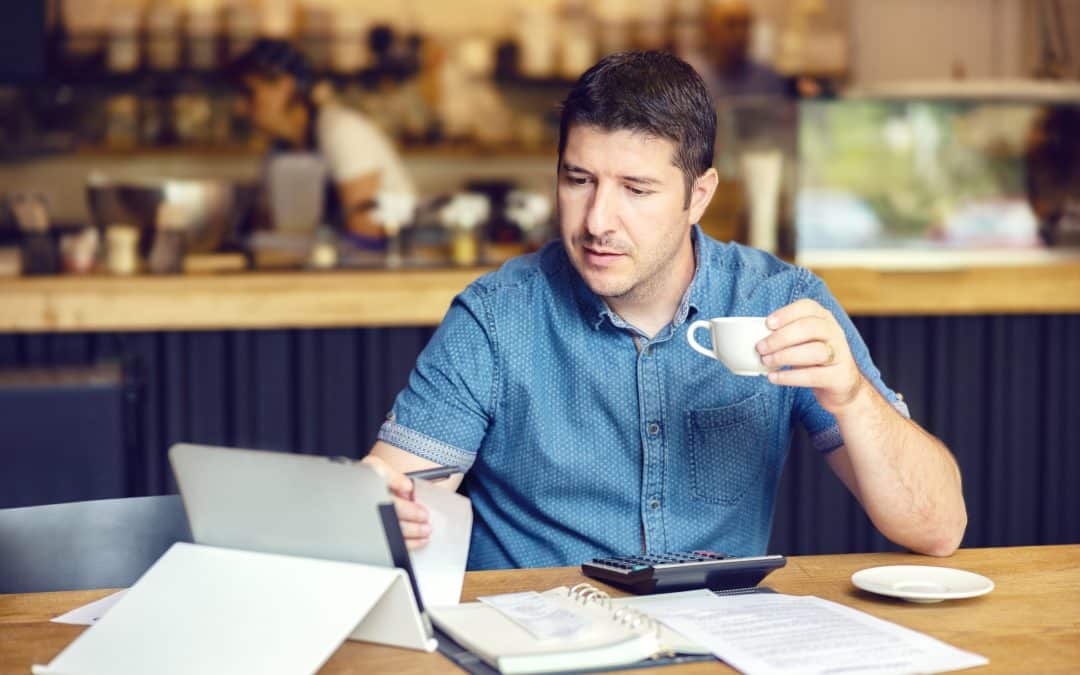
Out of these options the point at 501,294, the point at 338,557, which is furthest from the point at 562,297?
the point at 338,557

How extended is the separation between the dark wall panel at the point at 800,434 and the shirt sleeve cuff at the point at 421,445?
169 centimetres

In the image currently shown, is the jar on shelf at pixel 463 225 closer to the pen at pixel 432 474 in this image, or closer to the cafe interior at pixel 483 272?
the cafe interior at pixel 483 272

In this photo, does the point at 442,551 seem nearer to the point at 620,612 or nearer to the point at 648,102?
the point at 620,612

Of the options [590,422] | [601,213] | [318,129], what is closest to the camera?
[601,213]

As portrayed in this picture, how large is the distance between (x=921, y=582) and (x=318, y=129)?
355cm

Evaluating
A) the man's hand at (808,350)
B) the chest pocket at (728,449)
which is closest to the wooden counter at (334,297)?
the chest pocket at (728,449)

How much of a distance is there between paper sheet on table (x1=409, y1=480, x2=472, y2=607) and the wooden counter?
81.4 inches

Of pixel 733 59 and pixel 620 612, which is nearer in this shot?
pixel 620 612

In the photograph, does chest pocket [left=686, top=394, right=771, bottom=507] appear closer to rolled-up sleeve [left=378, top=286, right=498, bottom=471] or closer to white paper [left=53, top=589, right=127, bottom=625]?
rolled-up sleeve [left=378, top=286, right=498, bottom=471]

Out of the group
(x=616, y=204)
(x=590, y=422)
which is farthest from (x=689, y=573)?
(x=616, y=204)

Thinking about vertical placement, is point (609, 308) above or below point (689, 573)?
above

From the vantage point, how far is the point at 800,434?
11.3ft

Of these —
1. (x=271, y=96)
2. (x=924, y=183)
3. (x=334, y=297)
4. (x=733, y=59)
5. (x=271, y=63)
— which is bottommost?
(x=334, y=297)

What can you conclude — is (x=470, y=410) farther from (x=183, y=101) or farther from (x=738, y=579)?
(x=183, y=101)
